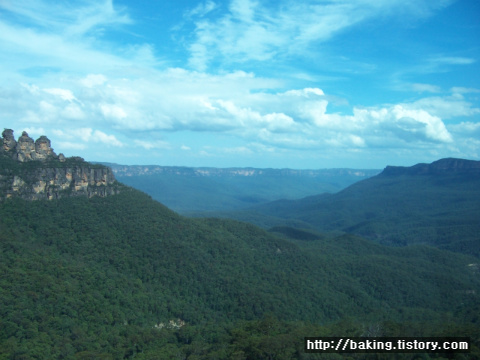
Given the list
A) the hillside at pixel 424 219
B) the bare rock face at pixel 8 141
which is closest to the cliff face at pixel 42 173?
the bare rock face at pixel 8 141

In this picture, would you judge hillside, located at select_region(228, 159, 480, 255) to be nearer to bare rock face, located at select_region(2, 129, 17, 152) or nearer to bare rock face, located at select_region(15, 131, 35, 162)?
bare rock face, located at select_region(15, 131, 35, 162)

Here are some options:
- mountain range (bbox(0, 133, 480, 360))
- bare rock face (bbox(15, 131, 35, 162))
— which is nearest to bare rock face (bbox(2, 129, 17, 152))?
mountain range (bbox(0, 133, 480, 360))

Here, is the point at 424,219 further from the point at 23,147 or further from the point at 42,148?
the point at 23,147

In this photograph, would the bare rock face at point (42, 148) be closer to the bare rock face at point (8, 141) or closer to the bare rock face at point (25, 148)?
the bare rock face at point (25, 148)

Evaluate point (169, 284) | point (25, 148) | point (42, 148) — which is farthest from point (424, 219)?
point (25, 148)

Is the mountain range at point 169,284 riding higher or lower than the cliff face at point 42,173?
lower
